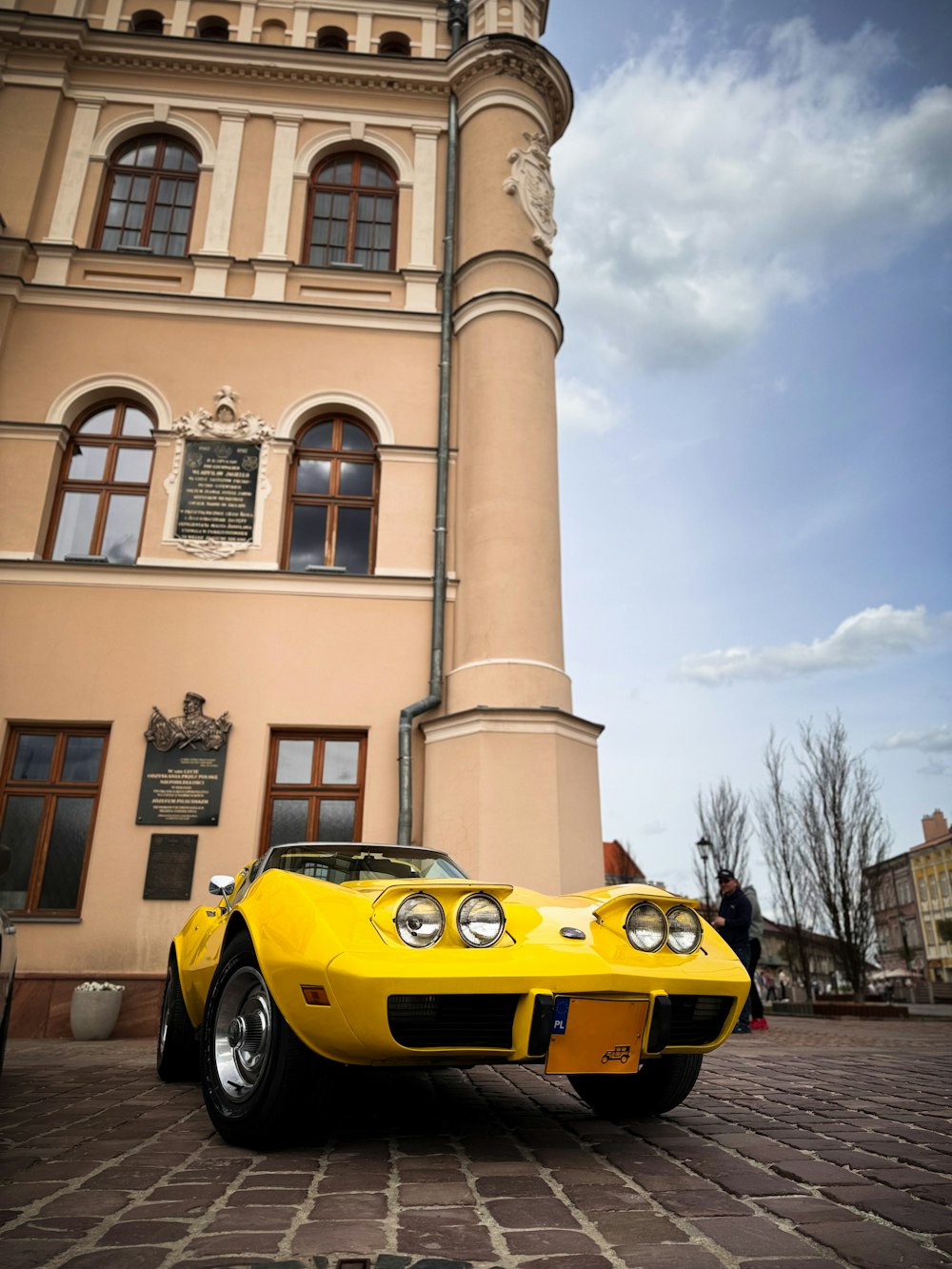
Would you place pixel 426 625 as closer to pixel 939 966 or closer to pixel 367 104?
pixel 367 104

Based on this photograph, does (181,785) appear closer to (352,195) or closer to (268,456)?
(268,456)

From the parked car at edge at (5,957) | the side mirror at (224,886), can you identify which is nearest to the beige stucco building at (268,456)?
the parked car at edge at (5,957)

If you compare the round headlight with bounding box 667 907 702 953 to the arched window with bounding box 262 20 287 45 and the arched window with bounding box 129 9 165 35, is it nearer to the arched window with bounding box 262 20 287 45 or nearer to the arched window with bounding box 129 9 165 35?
the arched window with bounding box 262 20 287 45

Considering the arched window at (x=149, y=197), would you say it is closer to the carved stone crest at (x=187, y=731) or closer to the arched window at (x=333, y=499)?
the arched window at (x=333, y=499)

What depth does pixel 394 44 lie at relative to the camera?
1489 cm

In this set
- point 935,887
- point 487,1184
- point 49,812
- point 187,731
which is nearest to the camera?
point 487,1184

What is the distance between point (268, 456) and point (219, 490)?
78 centimetres

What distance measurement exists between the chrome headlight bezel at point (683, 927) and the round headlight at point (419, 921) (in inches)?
39.3

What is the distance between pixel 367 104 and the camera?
13.9 meters

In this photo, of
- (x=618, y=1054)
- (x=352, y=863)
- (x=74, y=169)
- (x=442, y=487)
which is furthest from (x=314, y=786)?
(x=74, y=169)

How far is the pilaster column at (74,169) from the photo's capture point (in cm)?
1246

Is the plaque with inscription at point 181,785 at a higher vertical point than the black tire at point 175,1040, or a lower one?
higher

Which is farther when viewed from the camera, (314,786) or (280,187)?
(280,187)

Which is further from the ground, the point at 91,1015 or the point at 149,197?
the point at 149,197
